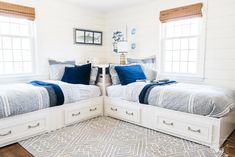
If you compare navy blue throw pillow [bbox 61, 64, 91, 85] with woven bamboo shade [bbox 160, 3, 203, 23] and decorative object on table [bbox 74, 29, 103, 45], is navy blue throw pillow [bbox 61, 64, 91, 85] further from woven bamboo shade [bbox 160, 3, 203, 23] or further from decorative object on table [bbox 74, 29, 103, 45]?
woven bamboo shade [bbox 160, 3, 203, 23]

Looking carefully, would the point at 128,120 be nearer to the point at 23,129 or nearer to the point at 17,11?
the point at 23,129

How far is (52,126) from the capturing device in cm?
285

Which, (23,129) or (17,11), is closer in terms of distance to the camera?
(23,129)

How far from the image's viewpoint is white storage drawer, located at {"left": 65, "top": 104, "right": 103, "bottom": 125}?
3.04 metres

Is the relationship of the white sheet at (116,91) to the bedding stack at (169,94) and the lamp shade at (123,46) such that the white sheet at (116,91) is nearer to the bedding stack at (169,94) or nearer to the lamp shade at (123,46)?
the bedding stack at (169,94)

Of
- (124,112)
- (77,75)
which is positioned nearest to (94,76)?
(77,75)

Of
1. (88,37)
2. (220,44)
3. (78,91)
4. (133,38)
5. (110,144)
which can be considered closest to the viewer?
(110,144)

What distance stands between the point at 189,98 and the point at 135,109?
92 cm

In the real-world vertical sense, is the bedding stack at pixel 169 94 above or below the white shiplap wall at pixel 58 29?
below

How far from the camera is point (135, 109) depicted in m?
3.06

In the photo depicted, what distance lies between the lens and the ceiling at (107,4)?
3.83 meters

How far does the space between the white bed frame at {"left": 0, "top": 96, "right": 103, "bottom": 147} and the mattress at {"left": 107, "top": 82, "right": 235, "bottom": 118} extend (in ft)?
2.23

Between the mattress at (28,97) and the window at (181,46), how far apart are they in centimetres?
176

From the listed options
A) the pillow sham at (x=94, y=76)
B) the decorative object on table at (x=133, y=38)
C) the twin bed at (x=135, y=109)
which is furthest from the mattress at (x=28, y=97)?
the decorative object on table at (x=133, y=38)
